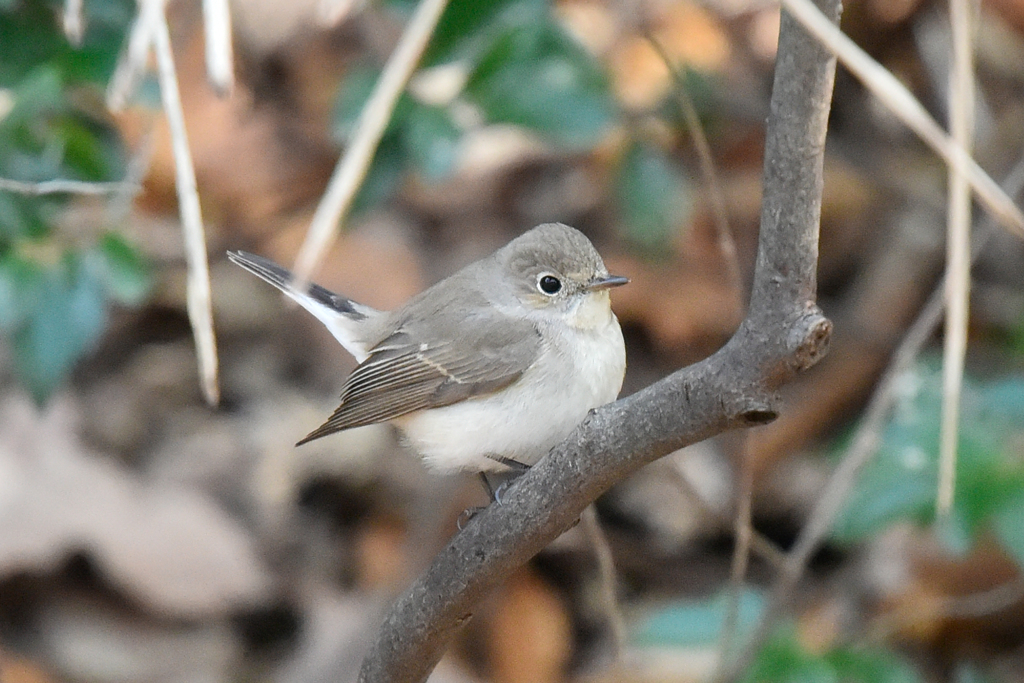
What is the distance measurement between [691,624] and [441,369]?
1131 mm

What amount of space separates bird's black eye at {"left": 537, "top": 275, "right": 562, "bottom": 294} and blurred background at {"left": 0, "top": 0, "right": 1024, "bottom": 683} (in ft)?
1.68

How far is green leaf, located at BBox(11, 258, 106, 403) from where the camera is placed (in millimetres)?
3654

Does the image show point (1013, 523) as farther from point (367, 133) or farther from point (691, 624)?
point (367, 133)

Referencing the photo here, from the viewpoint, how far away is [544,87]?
155 inches

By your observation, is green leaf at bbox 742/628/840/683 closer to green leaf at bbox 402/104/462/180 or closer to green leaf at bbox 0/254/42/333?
green leaf at bbox 402/104/462/180

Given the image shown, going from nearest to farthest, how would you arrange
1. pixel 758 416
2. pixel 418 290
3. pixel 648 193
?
pixel 758 416 < pixel 648 193 < pixel 418 290

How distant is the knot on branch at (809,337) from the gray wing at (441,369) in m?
1.74

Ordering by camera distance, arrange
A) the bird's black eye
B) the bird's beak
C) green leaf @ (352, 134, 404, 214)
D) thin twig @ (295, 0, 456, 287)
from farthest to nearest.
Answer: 1. green leaf @ (352, 134, 404, 214)
2. the bird's black eye
3. the bird's beak
4. thin twig @ (295, 0, 456, 287)

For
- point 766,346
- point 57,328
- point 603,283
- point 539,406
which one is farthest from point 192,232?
point 57,328

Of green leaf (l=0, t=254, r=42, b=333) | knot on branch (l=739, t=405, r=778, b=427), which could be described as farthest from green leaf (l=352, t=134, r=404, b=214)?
knot on branch (l=739, t=405, r=778, b=427)

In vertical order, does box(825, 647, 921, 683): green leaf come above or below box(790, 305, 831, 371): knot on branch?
above

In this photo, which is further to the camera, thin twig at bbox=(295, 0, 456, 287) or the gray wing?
the gray wing

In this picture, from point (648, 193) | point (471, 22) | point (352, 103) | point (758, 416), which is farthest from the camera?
point (648, 193)

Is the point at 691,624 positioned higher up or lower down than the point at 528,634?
lower down
